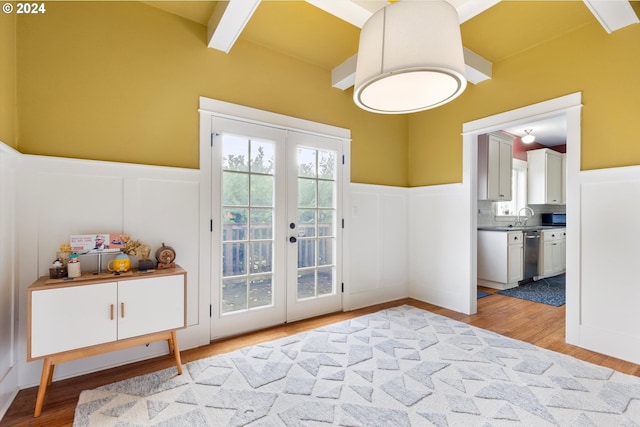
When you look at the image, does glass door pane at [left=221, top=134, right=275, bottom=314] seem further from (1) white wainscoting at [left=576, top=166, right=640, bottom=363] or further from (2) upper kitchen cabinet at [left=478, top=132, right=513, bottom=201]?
(2) upper kitchen cabinet at [left=478, top=132, right=513, bottom=201]

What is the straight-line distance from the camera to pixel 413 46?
4.73ft

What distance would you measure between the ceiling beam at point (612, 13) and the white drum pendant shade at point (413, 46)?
151 cm

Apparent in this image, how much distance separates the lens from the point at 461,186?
3590 mm

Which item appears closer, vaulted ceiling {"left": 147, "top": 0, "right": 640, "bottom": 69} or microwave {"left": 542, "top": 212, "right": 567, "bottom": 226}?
vaulted ceiling {"left": 147, "top": 0, "right": 640, "bottom": 69}

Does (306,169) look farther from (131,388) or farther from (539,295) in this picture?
(539,295)

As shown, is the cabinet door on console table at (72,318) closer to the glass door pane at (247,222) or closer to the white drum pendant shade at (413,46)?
the glass door pane at (247,222)

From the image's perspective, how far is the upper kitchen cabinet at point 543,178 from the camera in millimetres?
5895

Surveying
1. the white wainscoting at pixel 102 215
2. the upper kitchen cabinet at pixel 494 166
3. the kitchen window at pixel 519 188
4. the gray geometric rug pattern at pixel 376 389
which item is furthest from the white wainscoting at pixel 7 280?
the kitchen window at pixel 519 188

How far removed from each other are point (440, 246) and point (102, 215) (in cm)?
357

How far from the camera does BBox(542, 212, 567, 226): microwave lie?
644cm

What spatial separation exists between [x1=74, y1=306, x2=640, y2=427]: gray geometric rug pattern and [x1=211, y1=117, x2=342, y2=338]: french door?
0.52 m

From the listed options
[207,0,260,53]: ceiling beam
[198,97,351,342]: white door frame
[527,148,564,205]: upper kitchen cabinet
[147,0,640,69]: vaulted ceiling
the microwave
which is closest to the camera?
[207,0,260,53]: ceiling beam

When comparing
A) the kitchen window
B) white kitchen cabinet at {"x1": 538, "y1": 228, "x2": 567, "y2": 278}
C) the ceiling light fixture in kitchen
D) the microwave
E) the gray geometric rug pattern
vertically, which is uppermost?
the ceiling light fixture in kitchen

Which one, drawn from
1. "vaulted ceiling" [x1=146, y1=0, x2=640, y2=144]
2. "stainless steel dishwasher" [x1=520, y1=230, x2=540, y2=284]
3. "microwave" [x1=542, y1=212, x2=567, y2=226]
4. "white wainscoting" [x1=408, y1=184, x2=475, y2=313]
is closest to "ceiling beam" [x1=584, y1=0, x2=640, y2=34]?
"vaulted ceiling" [x1=146, y1=0, x2=640, y2=144]
